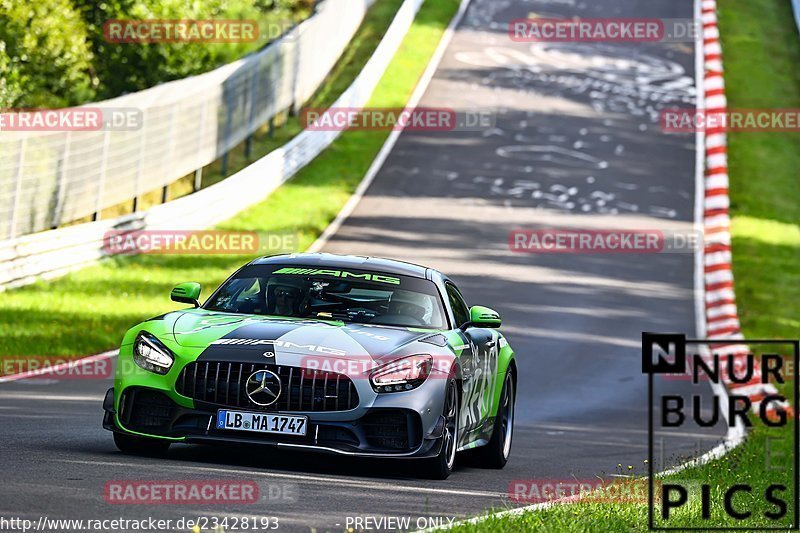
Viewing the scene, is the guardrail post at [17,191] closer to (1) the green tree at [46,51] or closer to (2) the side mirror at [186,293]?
(1) the green tree at [46,51]

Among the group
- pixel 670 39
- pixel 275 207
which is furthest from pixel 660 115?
pixel 275 207

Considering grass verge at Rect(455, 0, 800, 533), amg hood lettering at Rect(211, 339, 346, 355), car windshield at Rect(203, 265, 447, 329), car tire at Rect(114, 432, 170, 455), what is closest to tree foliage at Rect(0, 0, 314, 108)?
grass verge at Rect(455, 0, 800, 533)

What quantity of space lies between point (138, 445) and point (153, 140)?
1802cm

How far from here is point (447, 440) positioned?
10.0 m

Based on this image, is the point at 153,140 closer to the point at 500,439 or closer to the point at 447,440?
the point at 500,439

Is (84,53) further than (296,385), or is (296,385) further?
(84,53)

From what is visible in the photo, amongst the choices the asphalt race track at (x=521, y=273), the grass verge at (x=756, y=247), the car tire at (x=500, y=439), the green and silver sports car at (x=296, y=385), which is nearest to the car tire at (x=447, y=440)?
the green and silver sports car at (x=296, y=385)

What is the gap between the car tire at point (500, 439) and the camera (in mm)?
11891

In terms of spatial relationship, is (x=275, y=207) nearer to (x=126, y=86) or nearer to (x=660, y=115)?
(x=126, y=86)

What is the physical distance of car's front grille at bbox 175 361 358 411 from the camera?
9.52m

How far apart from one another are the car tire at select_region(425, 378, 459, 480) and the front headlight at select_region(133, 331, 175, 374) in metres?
1.80

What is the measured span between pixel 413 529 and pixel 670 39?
148 feet

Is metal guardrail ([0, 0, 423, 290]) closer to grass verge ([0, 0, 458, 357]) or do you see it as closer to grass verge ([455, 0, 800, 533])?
grass verge ([0, 0, 458, 357])

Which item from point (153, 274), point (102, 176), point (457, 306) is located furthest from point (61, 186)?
point (457, 306)
